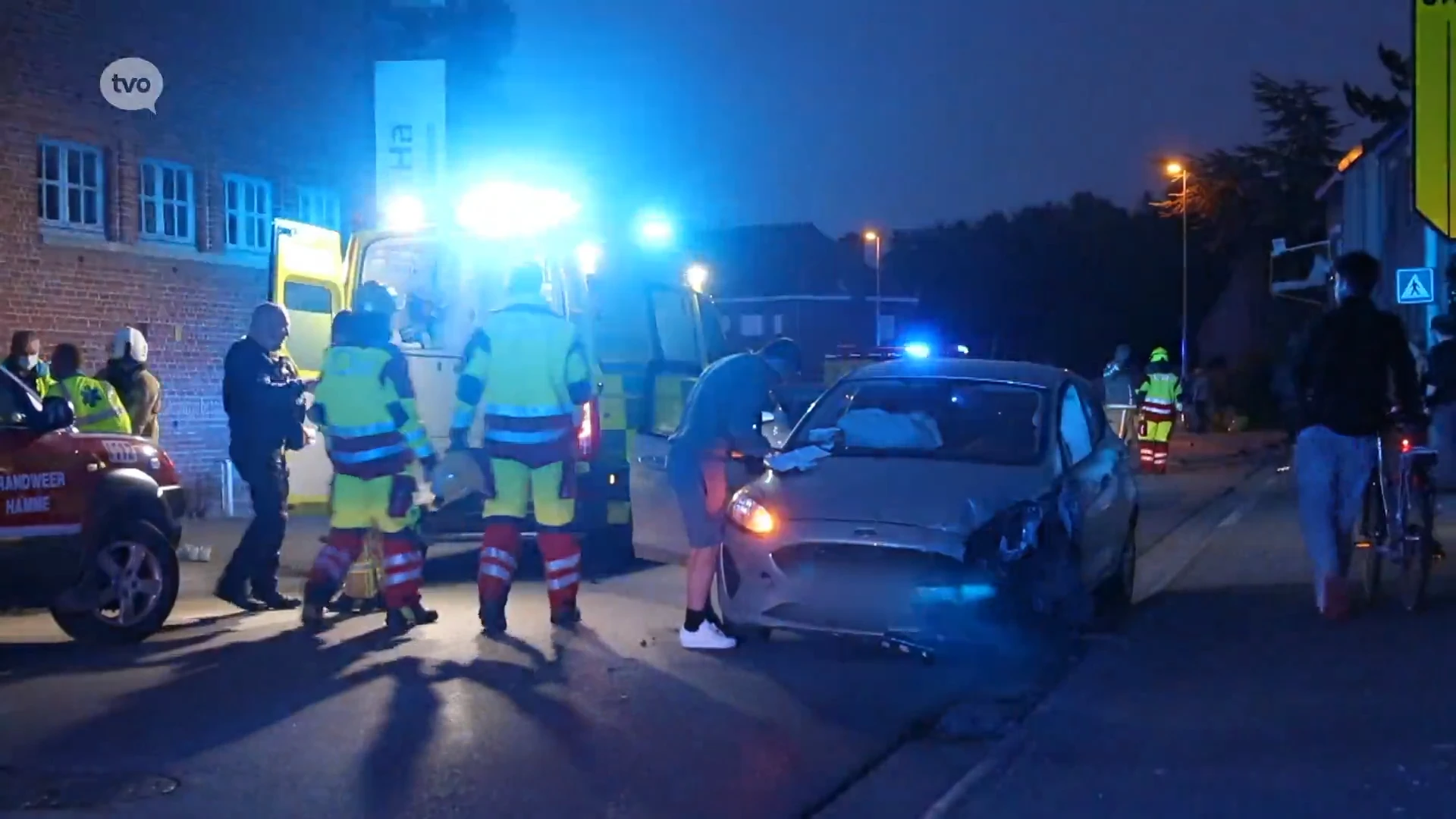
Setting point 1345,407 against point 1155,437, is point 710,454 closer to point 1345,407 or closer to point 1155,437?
point 1345,407

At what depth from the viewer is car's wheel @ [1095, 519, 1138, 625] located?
9805 mm

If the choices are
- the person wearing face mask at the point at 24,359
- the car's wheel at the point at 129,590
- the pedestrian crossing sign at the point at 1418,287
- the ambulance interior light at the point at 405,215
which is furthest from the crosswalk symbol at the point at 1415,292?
the car's wheel at the point at 129,590

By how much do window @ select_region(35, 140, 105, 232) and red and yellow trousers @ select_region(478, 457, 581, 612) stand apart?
9.87 m

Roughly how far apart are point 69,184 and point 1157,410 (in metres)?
13.7

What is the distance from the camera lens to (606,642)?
8.76 m

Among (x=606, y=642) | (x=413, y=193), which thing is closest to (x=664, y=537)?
(x=606, y=642)

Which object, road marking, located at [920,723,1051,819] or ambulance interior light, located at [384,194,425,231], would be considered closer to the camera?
road marking, located at [920,723,1051,819]

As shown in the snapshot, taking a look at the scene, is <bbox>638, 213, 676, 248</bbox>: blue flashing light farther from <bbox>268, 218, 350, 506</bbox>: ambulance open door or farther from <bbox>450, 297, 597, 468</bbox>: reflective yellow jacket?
<bbox>450, 297, 597, 468</bbox>: reflective yellow jacket

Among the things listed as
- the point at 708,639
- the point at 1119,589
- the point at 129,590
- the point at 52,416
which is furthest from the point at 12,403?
the point at 1119,589

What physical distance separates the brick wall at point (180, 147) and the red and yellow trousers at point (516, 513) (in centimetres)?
927

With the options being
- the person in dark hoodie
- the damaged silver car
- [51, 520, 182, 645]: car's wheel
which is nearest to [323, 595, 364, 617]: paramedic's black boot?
[51, 520, 182, 645]: car's wheel

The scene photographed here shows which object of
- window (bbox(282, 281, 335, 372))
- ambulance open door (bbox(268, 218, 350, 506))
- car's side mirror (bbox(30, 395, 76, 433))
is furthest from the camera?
window (bbox(282, 281, 335, 372))

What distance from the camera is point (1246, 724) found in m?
6.80

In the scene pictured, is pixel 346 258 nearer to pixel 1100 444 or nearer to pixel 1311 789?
pixel 1100 444
